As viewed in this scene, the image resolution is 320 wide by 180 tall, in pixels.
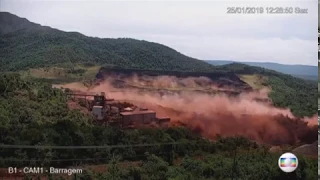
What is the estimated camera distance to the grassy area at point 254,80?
207 inches

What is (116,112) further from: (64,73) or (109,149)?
(64,73)

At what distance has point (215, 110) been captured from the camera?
17.0ft

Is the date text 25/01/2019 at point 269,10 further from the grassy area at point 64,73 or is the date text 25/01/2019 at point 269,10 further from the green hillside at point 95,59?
the grassy area at point 64,73

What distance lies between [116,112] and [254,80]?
1.31m

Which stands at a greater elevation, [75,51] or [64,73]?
[75,51]

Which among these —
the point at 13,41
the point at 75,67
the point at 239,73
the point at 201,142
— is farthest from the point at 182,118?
the point at 13,41

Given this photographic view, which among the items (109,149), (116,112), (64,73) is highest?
(64,73)

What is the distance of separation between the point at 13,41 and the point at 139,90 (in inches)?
48.4

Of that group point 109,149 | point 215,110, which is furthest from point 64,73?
point 215,110

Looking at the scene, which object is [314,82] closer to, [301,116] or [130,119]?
[301,116]

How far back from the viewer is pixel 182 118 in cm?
511

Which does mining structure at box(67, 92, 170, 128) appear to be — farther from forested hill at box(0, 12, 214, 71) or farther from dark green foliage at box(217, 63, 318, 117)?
dark green foliage at box(217, 63, 318, 117)

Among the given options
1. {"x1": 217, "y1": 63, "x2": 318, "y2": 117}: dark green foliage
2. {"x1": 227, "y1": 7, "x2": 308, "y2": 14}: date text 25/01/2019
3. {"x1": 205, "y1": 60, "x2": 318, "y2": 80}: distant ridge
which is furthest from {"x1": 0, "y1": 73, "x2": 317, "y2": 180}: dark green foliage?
{"x1": 227, "y1": 7, "x2": 308, "y2": 14}: date text 25/01/2019

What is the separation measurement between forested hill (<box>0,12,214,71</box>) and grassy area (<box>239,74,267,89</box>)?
326mm
